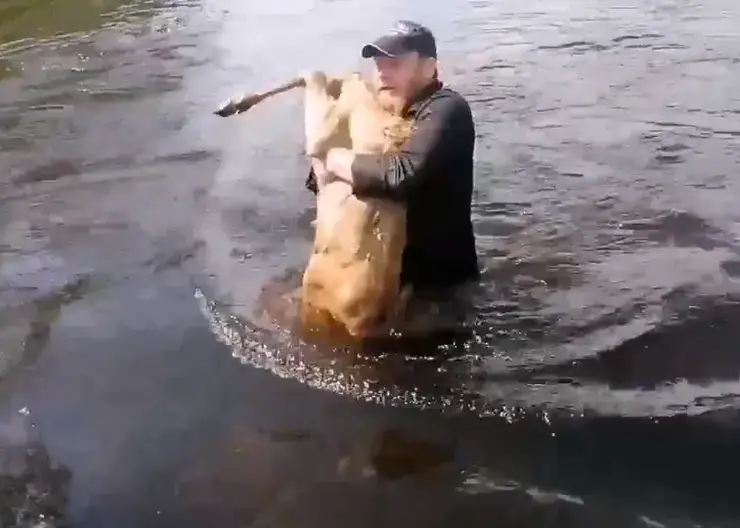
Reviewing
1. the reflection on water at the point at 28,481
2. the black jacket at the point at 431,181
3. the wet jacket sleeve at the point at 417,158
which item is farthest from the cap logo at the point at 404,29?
the reflection on water at the point at 28,481

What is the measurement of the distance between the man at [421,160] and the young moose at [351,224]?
0.09m

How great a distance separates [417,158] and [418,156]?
1 centimetres

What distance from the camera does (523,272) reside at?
5430mm

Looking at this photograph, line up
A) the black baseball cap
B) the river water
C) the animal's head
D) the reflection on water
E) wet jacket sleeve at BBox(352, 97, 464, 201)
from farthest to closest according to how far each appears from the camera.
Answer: the animal's head → the black baseball cap → wet jacket sleeve at BBox(352, 97, 464, 201) → the river water → the reflection on water

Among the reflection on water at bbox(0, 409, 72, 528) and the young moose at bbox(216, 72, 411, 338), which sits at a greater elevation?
the young moose at bbox(216, 72, 411, 338)

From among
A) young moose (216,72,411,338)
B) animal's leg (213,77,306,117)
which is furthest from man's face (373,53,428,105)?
animal's leg (213,77,306,117)

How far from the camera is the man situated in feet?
13.6

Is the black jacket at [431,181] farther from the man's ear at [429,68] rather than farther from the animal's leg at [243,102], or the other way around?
the animal's leg at [243,102]

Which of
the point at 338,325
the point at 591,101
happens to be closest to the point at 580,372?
the point at 338,325

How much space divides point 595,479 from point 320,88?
2.25 metres

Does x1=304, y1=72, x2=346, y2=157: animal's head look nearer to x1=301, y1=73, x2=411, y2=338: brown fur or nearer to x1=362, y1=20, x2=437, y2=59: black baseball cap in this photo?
x1=301, y1=73, x2=411, y2=338: brown fur

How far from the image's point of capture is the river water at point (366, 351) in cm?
379

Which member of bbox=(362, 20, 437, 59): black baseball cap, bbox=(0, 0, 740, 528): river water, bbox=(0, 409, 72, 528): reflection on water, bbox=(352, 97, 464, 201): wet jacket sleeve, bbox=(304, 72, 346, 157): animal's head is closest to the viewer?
bbox=(0, 409, 72, 528): reflection on water

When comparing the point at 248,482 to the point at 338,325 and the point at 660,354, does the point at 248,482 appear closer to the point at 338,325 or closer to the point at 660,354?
the point at 338,325
